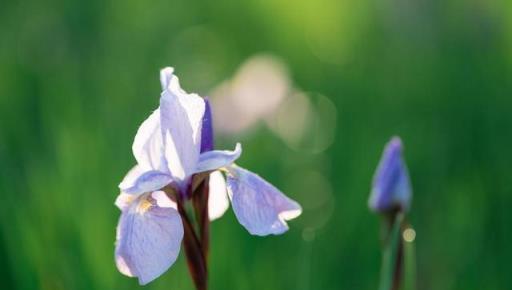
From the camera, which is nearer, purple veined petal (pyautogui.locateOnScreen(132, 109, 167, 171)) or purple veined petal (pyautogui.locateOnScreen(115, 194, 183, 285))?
purple veined petal (pyautogui.locateOnScreen(115, 194, 183, 285))

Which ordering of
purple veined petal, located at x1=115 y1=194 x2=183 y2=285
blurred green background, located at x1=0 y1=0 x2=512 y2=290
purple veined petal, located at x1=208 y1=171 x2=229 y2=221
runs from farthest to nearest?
blurred green background, located at x1=0 y1=0 x2=512 y2=290 → purple veined petal, located at x1=208 y1=171 x2=229 y2=221 → purple veined petal, located at x1=115 y1=194 x2=183 y2=285

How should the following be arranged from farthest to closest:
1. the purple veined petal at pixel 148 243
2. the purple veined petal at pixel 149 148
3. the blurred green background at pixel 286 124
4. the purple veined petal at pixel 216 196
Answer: the blurred green background at pixel 286 124
the purple veined petal at pixel 216 196
the purple veined petal at pixel 149 148
the purple veined petal at pixel 148 243

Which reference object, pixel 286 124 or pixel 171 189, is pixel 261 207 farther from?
pixel 286 124

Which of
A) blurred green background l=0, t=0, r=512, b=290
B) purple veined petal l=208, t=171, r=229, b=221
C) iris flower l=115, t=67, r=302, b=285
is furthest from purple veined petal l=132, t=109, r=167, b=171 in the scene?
blurred green background l=0, t=0, r=512, b=290

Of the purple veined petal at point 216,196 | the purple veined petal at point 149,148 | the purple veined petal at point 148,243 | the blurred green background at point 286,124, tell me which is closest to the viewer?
the purple veined petal at point 148,243

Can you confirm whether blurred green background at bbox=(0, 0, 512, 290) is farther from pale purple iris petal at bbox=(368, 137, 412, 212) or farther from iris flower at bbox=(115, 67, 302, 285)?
iris flower at bbox=(115, 67, 302, 285)

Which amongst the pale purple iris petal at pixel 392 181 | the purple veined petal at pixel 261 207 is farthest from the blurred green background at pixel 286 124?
the purple veined petal at pixel 261 207

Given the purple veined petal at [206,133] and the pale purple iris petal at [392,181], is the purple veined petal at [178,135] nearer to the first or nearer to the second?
the purple veined petal at [206,133]

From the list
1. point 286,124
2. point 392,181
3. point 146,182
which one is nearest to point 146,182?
point 146,182

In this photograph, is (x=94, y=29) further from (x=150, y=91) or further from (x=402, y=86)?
(x=402, y=86)
